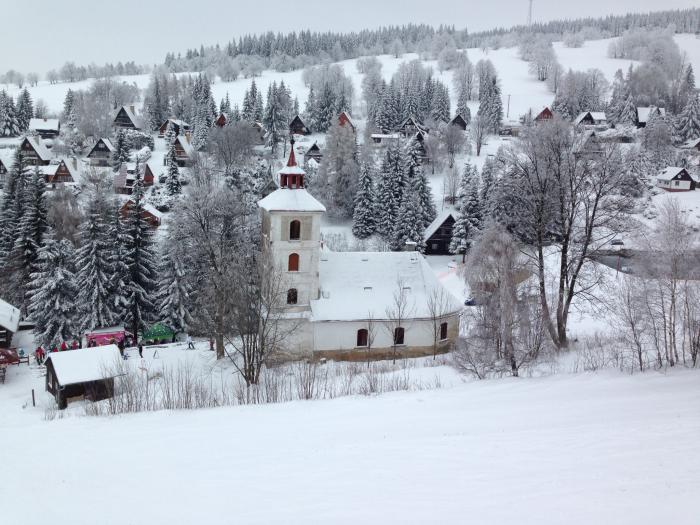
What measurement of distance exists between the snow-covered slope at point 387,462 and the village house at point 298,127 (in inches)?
2919

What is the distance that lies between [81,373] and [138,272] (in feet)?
35.3

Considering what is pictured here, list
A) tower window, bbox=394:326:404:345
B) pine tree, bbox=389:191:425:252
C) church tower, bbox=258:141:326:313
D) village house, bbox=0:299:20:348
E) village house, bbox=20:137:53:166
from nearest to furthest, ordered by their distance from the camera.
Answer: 1. church tower, bbox=258:141:326:313
2. tower window, bbox=394:326:404:345
3. village house, bbox=0:299:20:348
4. pine tree, bbox=389:191:425:252
5. village house, bbox=20:137:53:166

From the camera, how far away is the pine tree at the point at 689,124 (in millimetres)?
83125

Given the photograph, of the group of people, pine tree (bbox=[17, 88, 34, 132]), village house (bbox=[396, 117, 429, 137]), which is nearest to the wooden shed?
the group of people

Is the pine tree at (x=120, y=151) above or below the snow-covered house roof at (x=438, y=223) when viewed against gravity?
above

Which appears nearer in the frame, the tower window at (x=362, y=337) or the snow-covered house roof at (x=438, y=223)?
the tower window at (x=362, y=337)

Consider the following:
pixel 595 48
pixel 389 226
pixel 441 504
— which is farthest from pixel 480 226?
pixel 595 48

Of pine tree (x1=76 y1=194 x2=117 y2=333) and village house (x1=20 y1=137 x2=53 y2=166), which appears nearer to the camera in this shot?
pine tree (x1=76 y1=194 x2=117 y2=333)

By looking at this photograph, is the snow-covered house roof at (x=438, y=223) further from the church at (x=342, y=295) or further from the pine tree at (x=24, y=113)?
the pine tree at (x=24, y=113)

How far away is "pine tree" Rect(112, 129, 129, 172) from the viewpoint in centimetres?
6994

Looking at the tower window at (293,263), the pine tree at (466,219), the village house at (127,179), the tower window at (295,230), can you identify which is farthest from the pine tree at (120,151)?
the tower window at (293,263)

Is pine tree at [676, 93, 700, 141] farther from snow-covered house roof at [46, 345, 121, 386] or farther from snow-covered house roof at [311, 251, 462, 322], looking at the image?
snow-covered house roof at [46, 345, 121, 386]

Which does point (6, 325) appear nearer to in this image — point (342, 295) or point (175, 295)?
point (175, 295)

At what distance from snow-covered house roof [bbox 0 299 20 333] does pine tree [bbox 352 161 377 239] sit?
90.7ft
